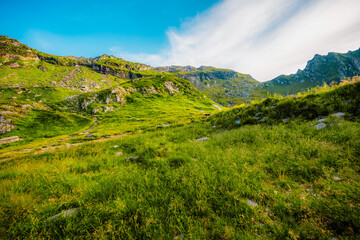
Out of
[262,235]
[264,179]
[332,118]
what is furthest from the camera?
[332,118]

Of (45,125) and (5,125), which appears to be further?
(45,125)

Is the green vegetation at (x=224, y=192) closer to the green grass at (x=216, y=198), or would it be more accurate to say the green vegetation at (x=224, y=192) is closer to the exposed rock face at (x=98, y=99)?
the green grass at (x=216, y=198)

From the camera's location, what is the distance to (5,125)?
97.0ft

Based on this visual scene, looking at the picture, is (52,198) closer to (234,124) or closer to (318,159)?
(318,159)

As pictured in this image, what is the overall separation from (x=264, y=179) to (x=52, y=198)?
21.0 ft

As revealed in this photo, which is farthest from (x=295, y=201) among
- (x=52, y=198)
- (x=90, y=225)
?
(x=52, y=198)

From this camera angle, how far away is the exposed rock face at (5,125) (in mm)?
28805

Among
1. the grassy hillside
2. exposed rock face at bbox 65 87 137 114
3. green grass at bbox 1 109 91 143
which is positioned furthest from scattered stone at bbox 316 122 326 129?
exposed rock face at bbox 65 87 137 114

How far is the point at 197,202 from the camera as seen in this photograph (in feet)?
9.96

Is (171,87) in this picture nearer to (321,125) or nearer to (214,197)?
(321,125)

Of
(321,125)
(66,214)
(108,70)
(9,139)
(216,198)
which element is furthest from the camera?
(108,70)

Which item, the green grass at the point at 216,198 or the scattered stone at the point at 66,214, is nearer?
the green grass at the point at 216,198

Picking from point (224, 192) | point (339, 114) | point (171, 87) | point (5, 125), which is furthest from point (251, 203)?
point (171, 87)

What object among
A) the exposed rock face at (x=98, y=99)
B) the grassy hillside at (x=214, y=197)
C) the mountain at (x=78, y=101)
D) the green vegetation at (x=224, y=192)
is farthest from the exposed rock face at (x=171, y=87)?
the grassy hillside at (x=214, y=197)
